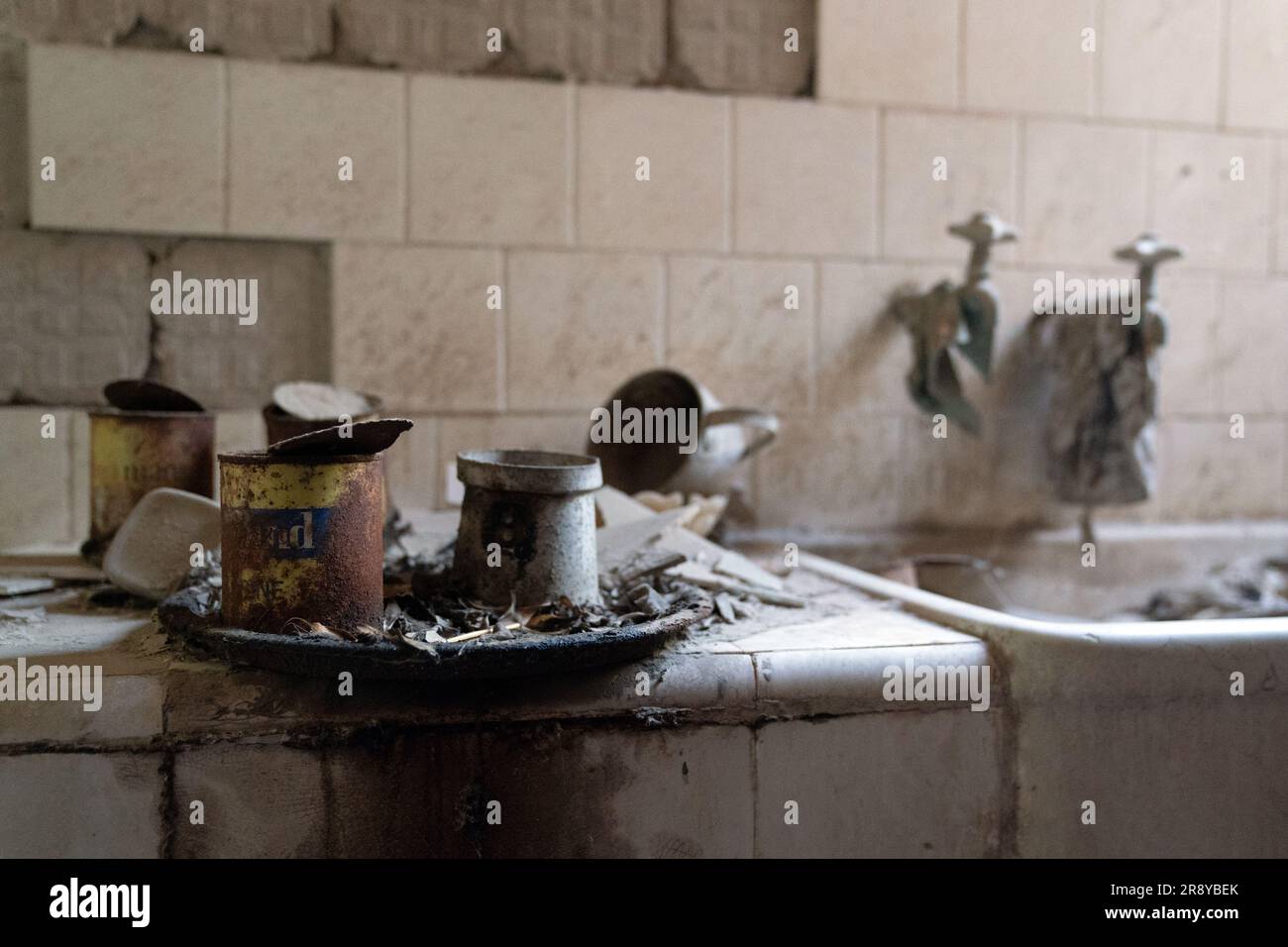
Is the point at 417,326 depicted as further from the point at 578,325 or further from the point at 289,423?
the point at 289,423

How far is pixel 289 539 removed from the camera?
1542 mm

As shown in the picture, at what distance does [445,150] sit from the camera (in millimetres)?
2963

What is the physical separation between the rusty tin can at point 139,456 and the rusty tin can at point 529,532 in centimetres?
72

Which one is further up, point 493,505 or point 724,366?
point 724,366

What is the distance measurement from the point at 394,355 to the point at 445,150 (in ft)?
1.94

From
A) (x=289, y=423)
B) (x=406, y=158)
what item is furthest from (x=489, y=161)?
(x=289, y=423)

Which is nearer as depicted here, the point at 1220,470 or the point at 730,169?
the point at 730,169

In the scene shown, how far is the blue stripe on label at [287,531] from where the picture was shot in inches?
60.4

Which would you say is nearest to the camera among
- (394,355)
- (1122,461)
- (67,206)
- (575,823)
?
(575,823)

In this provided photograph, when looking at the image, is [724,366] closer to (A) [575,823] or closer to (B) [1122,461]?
(B) [1122,461]

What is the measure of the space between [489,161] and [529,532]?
159 centimetres

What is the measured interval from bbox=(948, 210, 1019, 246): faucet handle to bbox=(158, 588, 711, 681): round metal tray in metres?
1.98

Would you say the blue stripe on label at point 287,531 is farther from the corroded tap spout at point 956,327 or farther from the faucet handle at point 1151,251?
the faucet handle at point 1151,251
